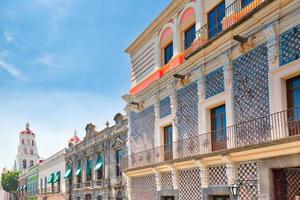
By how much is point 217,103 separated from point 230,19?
2495mm

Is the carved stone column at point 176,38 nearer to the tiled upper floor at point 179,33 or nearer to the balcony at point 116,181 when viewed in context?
the tiled upper floor at point 179,33

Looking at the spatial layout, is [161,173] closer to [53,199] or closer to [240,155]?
[240,155]

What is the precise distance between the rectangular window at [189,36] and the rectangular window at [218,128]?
2992 mm

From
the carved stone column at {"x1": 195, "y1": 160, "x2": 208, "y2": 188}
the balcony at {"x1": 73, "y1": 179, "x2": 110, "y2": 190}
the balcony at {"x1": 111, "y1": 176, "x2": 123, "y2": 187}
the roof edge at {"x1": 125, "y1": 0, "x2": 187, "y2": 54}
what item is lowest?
the balcony at {"x1": 73, "y1": 179, "x2": 110, "y2": 190}

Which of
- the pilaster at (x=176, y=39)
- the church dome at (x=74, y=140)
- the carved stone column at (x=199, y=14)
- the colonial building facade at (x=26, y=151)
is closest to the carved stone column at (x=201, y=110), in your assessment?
the carved stone column at (x=199, y=14)

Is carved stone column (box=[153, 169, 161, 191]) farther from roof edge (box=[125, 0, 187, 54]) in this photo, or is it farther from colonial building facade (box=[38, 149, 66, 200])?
colonial building facade (box=[38, 149, 66, 200])

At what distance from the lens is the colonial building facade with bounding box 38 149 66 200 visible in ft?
115

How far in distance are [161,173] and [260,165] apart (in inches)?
229

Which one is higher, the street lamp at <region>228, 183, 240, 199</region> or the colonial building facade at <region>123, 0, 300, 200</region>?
the colonial building facade at <region>123, 0, 300, 200</region>

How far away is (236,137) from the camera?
12.2 metres

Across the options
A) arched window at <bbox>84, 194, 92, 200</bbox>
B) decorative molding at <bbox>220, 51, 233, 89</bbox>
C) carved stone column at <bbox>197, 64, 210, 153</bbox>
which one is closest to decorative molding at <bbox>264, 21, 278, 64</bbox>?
decorative molding at <bbox>220, 51, 233, 89</bbox>

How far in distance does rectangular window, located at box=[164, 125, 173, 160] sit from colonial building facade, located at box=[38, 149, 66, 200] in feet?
62.1

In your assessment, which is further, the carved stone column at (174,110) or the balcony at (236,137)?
the carved stone column at (174,110)

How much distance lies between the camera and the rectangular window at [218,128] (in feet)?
43.1
